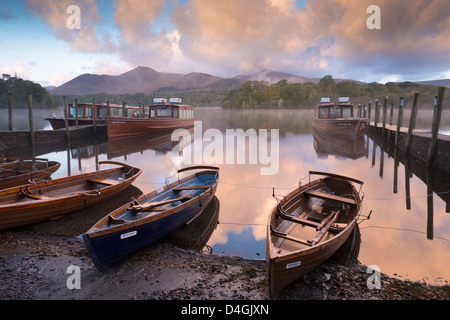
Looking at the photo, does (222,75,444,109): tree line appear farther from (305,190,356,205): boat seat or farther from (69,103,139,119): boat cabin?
(305,190,356,205): boat seat

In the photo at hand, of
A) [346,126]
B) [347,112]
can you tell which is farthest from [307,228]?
[347,112]

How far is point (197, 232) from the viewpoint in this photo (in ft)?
25.3

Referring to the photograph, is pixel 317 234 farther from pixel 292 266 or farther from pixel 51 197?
pixel 51 197

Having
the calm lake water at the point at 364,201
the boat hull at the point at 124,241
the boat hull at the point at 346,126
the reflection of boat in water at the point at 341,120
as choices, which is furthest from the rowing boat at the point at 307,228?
the reflection of boat in water at the point at 341,120

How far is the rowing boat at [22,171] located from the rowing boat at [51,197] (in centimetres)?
219

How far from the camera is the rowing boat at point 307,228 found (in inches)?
178

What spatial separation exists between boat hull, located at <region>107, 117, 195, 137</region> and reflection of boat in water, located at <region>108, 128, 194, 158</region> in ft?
1.82

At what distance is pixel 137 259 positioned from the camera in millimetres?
5863

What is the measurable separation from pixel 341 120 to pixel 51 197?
24.6m

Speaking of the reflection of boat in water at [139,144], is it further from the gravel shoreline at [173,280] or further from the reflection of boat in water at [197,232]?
the gravel shoreline at [173,280]

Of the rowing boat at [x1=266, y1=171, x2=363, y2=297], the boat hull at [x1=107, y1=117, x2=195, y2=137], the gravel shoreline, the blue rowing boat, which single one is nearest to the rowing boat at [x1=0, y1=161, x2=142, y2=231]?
the gravel shoreline
